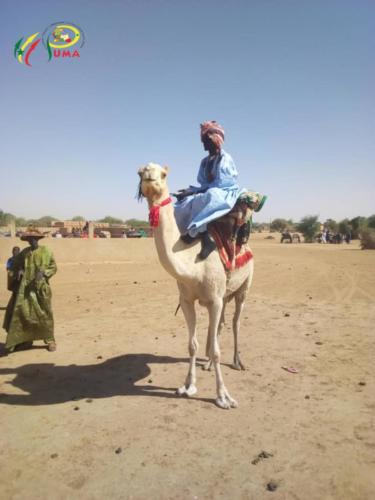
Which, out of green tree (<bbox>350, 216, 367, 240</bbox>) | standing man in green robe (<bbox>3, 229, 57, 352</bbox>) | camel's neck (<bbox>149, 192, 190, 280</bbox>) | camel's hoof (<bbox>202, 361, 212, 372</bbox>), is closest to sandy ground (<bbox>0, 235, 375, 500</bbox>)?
camel's hoof (<bbox>202, 361, 212, 372</bbox>)

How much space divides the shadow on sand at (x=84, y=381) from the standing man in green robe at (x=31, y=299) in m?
0.82

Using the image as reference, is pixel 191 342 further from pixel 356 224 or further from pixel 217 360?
pixel 356 224

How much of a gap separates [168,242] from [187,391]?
2.12 m

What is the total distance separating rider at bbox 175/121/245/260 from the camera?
164 inches

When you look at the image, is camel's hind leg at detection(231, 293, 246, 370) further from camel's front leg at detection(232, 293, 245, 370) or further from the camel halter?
the camel halter

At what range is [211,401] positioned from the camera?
4387mm

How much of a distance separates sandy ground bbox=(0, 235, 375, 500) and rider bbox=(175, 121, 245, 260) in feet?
6.75

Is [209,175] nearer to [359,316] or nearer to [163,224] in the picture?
[163,224]

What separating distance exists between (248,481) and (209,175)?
3595 millimetres

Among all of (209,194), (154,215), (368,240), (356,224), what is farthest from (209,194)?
(356,224)

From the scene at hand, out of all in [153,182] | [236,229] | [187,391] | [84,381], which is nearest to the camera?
[153,182]

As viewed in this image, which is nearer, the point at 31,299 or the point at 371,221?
the point at 31,299

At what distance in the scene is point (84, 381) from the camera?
504cm

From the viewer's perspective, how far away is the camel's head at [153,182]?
3.56m
